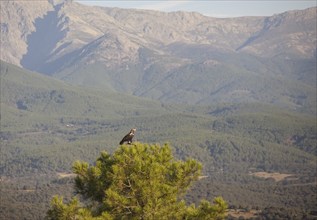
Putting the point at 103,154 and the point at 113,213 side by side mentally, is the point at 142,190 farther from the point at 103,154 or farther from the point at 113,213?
the point at 103,154

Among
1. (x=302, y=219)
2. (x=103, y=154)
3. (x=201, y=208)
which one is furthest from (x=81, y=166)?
(x=302, y=219)

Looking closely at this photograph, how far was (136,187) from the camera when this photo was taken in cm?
4650

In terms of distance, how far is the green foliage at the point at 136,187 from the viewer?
46.2m

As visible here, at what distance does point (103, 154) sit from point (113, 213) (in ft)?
19.0

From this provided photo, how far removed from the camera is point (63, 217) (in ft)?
156

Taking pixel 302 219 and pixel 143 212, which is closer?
pixel 143 212

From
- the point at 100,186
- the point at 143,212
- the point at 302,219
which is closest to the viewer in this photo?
the point at 143,212

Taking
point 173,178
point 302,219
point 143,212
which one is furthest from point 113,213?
point 302,219

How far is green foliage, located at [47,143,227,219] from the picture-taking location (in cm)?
4619

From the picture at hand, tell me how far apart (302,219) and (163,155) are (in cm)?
15708

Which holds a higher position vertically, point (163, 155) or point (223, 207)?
point (163, 155)

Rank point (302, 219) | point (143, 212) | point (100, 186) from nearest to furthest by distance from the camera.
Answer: point (143, 212), point (100, 186), point (302, 219)

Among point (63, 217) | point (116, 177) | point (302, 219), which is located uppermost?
point (116, 177)

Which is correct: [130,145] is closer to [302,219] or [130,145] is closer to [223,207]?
[223,207]
